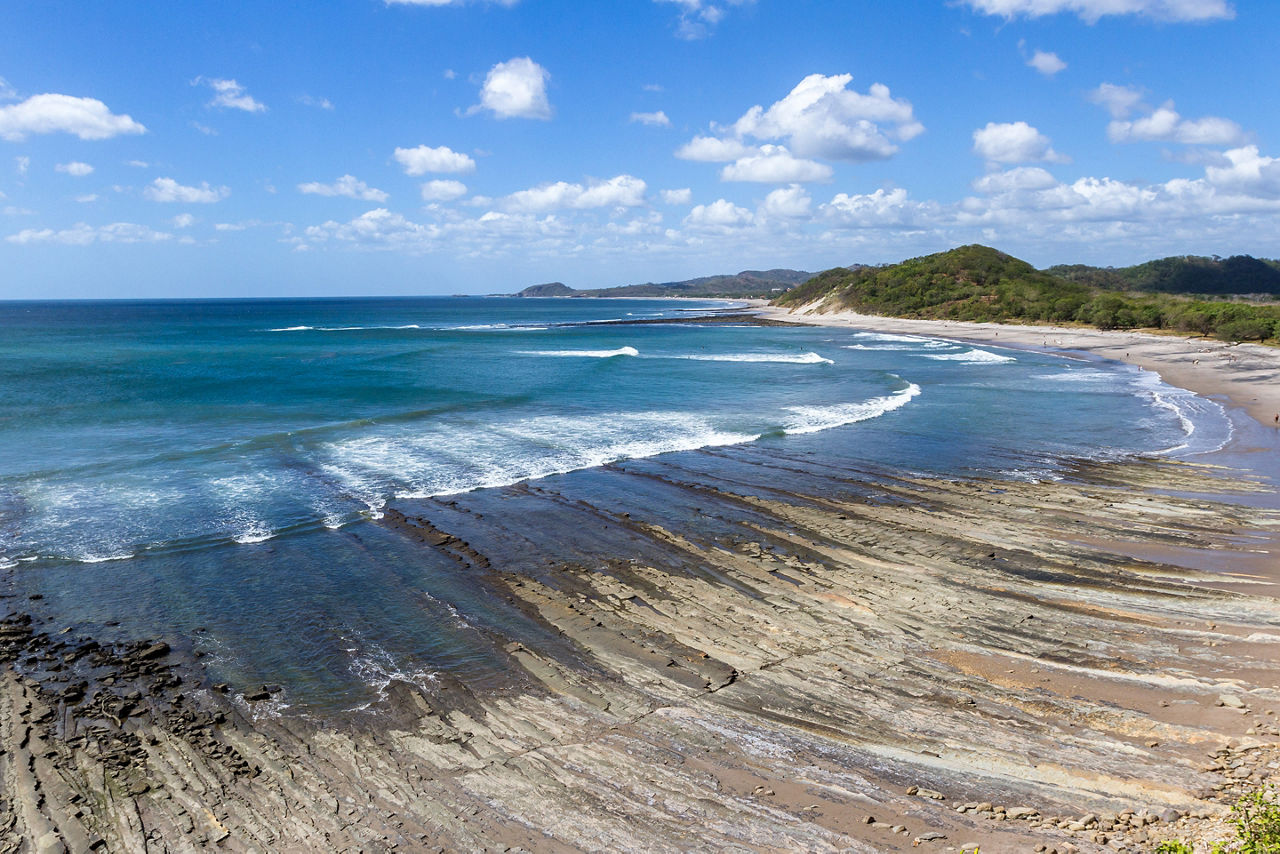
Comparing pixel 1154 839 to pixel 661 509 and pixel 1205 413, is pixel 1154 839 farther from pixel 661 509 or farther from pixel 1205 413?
pixel 1205 413

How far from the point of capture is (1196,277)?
146 metres

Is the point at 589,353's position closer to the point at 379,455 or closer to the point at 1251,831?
the point at 379,455

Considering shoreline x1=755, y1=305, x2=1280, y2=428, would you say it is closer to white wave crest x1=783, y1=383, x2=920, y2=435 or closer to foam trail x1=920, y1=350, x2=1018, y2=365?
foam trail x1=920, y1=350, x2=1018, y2=365

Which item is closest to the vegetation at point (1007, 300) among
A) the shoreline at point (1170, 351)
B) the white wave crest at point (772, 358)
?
the shoreline at point (1170, 351)

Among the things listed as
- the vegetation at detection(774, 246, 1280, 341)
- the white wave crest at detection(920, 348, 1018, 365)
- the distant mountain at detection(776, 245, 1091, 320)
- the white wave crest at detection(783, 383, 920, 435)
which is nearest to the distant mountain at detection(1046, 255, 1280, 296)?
the vegetation at detection(774, 246, 1280, 341)

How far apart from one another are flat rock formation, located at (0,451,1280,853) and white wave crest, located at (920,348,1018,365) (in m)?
46.1

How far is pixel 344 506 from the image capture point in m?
20.0

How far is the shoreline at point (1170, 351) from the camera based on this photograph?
1556 inches

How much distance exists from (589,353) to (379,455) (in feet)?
146

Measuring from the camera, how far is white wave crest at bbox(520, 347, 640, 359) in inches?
2617

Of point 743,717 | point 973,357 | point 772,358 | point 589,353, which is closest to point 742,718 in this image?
point 743,717

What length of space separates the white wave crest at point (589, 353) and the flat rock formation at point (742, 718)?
50.7 meters

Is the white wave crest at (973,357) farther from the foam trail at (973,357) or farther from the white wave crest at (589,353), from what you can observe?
the white wave crest at (589,353)

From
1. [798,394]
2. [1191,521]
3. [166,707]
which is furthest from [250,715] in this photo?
[798,394]
